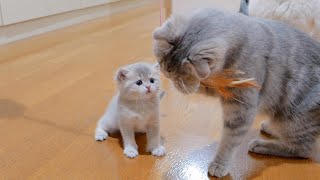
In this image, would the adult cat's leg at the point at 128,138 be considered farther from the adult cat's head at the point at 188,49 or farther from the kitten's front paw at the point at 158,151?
the adult cat's head at the point at 188,49

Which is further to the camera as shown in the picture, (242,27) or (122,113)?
(122,113)

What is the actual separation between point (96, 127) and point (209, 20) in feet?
2.05

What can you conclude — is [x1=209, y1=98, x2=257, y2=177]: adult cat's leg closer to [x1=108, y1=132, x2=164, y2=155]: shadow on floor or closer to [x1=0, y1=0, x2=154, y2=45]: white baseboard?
[x1=108, y1=132, x2=164, y2=155]: shadow on floor

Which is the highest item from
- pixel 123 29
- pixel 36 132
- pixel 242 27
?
pixel 242 27

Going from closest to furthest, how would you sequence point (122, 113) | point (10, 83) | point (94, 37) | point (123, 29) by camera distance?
point (122, 113) < point (10, 83) < point (94, 37) < point (123, 29)

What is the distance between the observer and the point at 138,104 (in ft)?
3.76

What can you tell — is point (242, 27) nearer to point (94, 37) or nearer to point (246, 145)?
point (246, 145)

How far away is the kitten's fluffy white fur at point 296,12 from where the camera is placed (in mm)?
1431

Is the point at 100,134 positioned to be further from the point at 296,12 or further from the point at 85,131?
the point at 296,12

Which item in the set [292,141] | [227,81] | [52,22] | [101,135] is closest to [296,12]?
[292,141]

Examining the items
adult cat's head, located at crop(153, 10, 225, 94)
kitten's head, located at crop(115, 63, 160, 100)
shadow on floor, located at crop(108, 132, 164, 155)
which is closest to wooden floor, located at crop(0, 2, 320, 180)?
shadow on floor, located at crop(108, 132, 164, 155)

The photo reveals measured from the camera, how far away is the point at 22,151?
1157 mm

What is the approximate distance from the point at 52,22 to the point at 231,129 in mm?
2340

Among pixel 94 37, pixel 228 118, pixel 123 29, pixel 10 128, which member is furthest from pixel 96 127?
pixel 123 29
